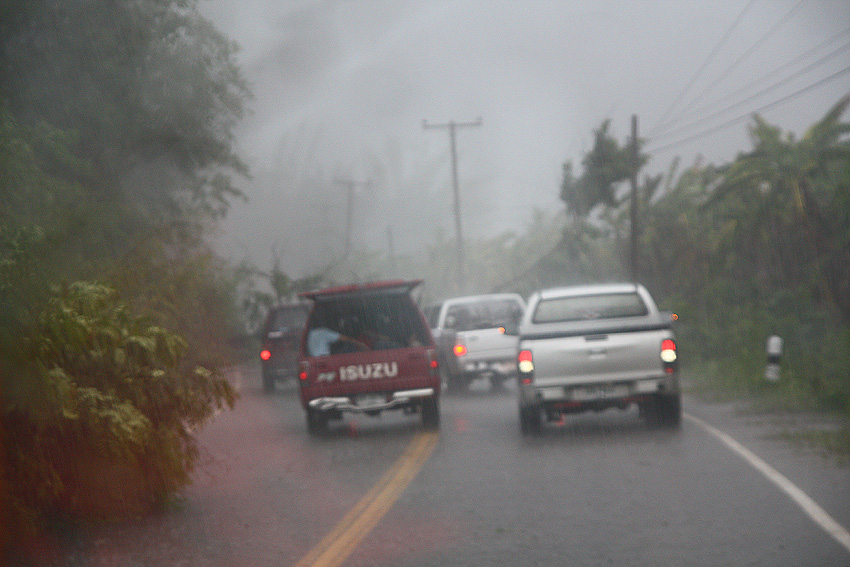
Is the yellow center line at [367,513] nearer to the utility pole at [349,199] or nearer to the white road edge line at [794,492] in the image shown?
the white road edge line at [794,492]

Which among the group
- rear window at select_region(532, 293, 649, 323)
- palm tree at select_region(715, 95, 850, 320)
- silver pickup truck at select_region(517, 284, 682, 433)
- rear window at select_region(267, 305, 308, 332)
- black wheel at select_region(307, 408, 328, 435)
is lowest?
black wheel at select_region(307, 408, 328, 435)

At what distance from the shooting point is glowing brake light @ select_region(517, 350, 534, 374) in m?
13.0

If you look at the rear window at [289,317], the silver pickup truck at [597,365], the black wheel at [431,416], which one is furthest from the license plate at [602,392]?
the rear window at [289,317]

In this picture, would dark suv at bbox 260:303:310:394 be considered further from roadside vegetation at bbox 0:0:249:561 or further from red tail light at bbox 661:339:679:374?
red tail light at bbox 661:339:679:374

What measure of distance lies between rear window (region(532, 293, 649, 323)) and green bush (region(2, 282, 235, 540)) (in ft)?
18.1

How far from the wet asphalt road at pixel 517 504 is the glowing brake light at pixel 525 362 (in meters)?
0.81

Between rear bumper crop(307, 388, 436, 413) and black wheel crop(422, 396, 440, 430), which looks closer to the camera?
rear bumper crop(307, 388, 436, 413)

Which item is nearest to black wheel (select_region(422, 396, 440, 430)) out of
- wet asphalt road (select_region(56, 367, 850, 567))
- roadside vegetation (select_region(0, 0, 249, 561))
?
wet asphalt road (select_region(56, 367, 850, 567))

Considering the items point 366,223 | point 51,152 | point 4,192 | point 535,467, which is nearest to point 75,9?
point 51,152

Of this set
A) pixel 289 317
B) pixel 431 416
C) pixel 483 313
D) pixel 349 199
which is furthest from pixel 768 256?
pixel 349 199

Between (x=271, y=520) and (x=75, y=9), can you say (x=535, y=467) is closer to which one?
(x=271, y=520)

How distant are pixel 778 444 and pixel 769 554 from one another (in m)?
5.37

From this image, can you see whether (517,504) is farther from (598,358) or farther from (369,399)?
(369,399)

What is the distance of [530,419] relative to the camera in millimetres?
13406
